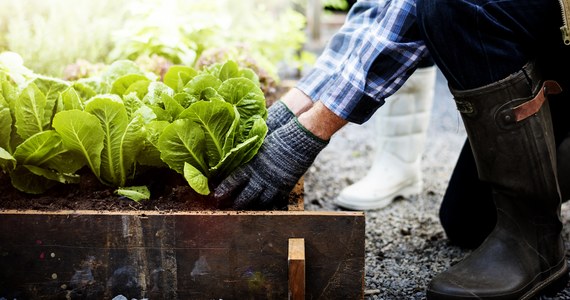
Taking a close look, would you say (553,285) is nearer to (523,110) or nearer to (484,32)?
(523,110)

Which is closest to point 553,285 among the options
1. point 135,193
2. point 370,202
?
point 370,202

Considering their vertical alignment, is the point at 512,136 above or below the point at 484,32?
below

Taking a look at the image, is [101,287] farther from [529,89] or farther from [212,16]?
[212,16]

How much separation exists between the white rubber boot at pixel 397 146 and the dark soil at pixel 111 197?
3.31 ft

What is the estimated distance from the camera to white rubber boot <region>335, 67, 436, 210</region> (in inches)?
116

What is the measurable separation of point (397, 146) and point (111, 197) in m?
1.50

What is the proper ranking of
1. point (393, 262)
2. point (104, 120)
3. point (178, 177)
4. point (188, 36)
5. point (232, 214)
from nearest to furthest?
point (232, 214) → point (104, 120) → point (178, 177) → point (393, 262) → point (188, 36)

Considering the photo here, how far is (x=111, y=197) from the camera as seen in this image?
6.29 feet

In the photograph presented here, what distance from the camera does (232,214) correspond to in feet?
5.61

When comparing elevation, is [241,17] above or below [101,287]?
above

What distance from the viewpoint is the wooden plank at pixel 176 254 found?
1714 millimetres

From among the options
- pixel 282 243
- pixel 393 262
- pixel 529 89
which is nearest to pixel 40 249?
pixel 282 243

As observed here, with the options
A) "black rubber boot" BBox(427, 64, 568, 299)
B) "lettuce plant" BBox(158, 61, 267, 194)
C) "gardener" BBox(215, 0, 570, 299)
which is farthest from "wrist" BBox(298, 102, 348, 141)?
"black rubber boot" BBox(427, 64, 568, 299)

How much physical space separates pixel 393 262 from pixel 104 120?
112 centimetres
